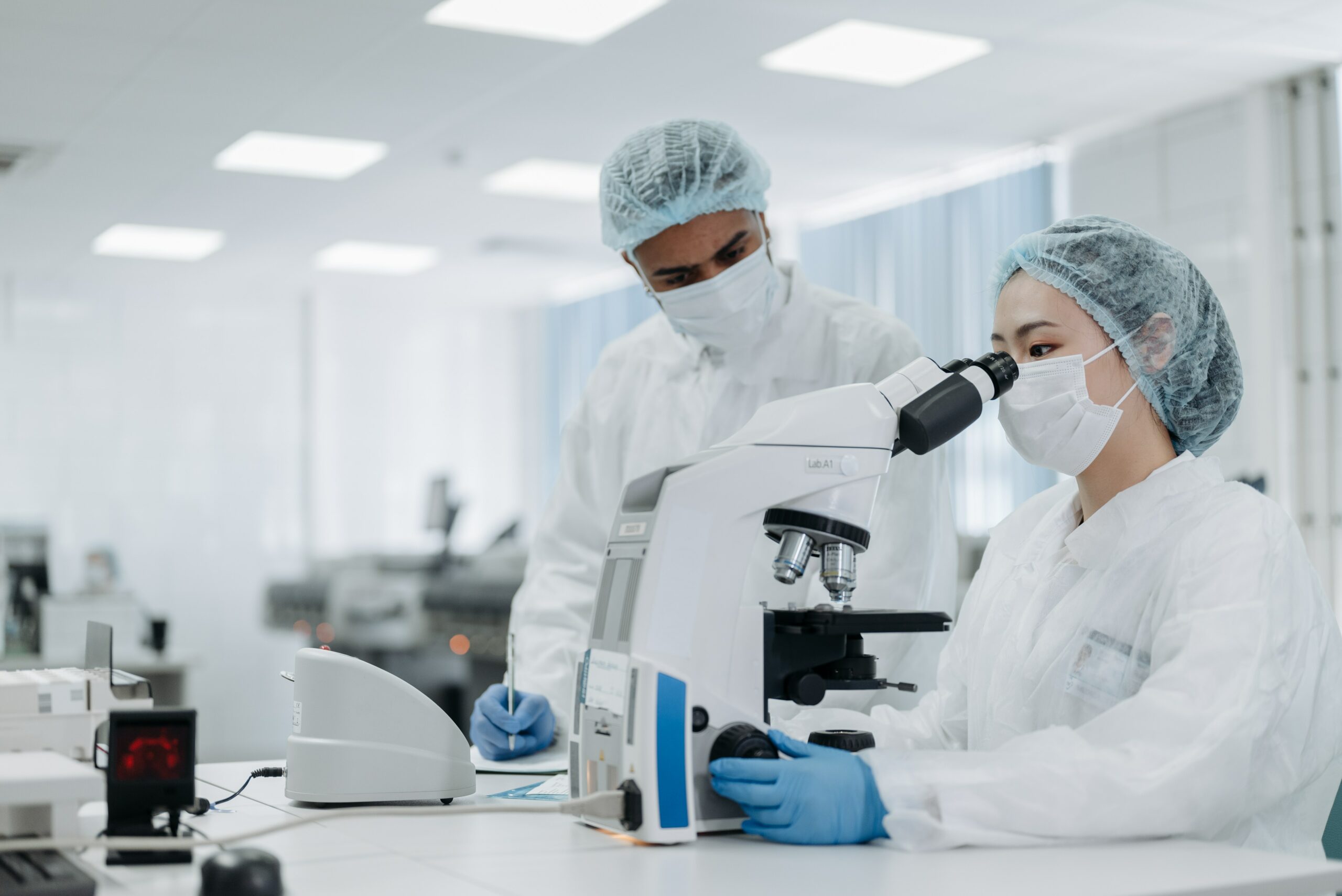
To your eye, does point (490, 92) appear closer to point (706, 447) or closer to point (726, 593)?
point (706, 447)

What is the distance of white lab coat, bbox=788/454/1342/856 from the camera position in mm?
1141

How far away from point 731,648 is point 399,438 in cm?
767

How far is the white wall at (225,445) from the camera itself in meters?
7.49

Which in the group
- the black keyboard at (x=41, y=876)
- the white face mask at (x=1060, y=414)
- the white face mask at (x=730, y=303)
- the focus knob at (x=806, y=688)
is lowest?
the black keyboard at (x=41, y=876)

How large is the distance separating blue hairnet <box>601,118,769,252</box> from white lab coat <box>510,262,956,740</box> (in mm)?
179

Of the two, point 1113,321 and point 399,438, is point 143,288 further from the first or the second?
point 1113,321

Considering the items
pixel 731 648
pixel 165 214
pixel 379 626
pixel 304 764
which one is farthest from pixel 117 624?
pixel 731 648

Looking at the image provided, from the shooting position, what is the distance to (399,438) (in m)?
8.67

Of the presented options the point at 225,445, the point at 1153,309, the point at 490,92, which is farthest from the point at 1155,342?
the point at 225,445

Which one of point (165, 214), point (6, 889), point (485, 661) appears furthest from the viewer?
point (165, 214)

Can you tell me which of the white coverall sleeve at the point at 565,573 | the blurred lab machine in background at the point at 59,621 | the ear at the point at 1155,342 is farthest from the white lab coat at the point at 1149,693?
the blurred lab machine in background at the point at 59,621

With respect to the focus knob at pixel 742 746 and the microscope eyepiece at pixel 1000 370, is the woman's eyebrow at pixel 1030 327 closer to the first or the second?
the microscope eyepiece at pixel 1000 370

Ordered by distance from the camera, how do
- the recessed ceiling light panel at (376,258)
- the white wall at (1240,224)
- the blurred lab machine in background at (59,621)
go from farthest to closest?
the recessed ceiling light panel at (376,258), the white wall at (1240,224), the blurred lab machine in background at (59,621)

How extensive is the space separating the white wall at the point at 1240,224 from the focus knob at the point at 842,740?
3.70 m
